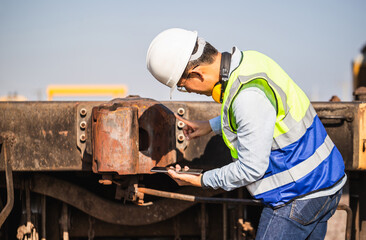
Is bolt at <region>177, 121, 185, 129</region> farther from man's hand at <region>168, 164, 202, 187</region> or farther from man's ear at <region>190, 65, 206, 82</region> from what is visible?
man's ear at <region>190, 65, 206, 82</region>

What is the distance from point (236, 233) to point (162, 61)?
1755mm

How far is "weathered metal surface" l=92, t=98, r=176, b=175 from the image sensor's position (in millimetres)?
2439

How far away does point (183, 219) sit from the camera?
3.69m

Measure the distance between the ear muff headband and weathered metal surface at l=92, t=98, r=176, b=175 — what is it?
1.66 feet

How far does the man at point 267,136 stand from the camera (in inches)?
80.6

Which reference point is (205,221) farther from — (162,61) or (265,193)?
(162,61)

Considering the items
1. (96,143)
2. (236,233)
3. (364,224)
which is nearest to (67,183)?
(96,143)

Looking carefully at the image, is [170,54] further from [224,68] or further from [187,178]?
[187,178]

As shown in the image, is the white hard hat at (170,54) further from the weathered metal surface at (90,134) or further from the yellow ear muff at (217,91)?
the weathered metal surface at (90,134)

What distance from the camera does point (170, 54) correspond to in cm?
222

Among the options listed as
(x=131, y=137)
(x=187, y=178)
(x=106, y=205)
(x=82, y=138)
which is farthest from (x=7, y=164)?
(x=187, y=178)

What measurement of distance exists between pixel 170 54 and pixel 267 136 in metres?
0.59

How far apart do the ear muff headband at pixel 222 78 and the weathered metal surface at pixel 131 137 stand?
19.9 inches

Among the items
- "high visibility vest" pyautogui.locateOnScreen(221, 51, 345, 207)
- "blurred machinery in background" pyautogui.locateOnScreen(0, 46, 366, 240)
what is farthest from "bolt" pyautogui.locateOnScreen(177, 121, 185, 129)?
"high visibility vest" pyautogui.locateOnScreen(221, 51, 345, 207)
